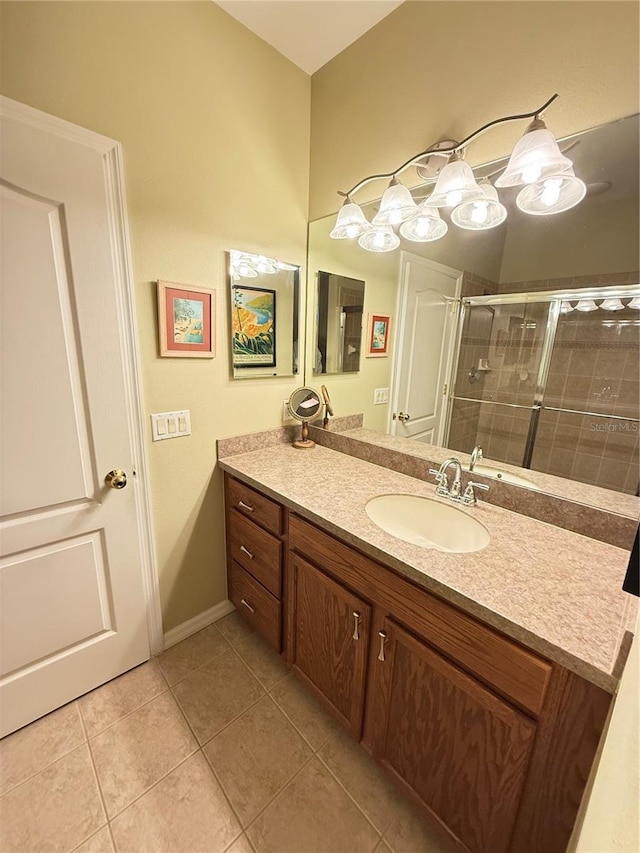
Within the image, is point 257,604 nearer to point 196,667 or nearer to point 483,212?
point 196,667

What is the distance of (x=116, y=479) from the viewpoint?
1.29 meters

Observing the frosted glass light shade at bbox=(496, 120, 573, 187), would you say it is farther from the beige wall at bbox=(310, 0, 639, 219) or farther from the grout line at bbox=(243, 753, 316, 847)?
the grout line at bbox=(243, 753, 316, 847)

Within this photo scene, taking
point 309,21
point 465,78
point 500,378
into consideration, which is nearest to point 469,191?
point 465,78

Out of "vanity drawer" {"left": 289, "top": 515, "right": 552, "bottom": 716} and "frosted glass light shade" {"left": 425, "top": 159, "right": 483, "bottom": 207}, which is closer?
"vanity drawer" {"left": 289, "top": 515, "right": 552, "bottom": 716}

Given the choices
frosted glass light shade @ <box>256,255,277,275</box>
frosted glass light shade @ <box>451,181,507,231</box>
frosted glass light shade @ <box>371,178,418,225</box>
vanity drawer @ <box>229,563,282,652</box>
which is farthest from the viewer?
frosted glass light shade @ <box>256,255,277,275</box>

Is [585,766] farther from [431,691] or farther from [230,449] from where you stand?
[230,449]

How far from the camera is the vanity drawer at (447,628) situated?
711 mm

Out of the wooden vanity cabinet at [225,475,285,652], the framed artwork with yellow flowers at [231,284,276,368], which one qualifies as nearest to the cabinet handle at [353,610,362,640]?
the wooden vanity cabinet at [225,475,285,652]

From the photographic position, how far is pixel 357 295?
1.74 metres

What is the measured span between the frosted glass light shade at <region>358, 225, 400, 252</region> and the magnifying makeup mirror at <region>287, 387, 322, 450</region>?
0.73 meters

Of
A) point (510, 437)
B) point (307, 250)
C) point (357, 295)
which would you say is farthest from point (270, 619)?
point (307, 250)

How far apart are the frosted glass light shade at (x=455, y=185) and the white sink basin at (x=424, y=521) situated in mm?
1030

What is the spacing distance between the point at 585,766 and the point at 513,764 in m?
0.16

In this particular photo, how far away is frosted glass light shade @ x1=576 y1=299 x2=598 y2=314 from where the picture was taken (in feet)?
3.41
